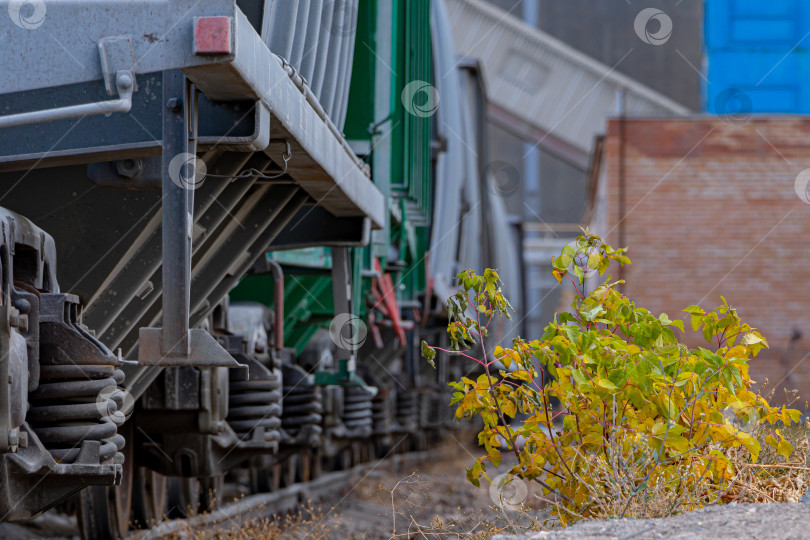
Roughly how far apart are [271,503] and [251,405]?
11.3 feet

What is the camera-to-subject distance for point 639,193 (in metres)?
16.7

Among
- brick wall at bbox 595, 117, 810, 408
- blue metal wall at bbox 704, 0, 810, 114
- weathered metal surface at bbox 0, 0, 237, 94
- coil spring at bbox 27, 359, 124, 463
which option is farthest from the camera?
blue metal wall at bbox 704, 0, 810, 114

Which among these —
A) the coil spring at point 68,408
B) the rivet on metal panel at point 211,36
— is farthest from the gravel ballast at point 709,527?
the rivet on metal panel at point 211,36

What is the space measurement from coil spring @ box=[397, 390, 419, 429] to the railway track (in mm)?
674

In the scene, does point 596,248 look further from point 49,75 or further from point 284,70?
point 49,75

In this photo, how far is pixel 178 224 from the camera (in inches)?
155

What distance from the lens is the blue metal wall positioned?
1923cm

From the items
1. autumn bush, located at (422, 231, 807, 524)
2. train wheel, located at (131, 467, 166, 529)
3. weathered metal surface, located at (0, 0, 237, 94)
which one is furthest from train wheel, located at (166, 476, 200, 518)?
weathered metal surface, located at (0, 0, 237, 94)

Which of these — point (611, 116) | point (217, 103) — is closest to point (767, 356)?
point (611, 116)

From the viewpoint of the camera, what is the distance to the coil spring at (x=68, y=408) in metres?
3.60

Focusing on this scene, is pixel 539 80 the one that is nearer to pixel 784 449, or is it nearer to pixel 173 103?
pixel 784 449

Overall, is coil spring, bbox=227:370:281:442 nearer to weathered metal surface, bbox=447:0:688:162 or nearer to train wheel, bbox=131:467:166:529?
train wheel, bbox=131:467:166:529

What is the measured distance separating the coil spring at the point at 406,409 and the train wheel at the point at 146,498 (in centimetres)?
763

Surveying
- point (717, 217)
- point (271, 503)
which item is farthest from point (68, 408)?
point (717, 217)
